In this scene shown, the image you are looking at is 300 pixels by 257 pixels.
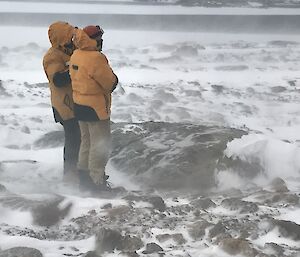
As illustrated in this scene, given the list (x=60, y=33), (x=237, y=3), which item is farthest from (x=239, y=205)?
(x=237, y=3)

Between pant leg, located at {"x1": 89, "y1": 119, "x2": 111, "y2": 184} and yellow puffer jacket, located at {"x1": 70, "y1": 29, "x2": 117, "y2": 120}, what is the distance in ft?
0.38

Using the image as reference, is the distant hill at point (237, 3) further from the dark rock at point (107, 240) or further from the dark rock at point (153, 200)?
the dark rock at point (107, 240)

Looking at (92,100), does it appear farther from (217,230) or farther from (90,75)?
(217,230)

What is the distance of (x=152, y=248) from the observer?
3.67 m

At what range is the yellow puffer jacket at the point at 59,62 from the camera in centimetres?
464

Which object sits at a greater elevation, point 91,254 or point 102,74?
point 102,74

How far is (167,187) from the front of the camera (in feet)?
16.6

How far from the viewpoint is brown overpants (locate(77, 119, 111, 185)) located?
4641mm

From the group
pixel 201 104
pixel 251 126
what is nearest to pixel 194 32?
pixel 201 104

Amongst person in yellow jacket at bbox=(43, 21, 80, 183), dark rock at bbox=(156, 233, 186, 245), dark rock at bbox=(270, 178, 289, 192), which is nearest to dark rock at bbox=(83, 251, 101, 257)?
dark rock at bbox=(156, 233, 186, 245)

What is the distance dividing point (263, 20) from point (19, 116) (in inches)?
348

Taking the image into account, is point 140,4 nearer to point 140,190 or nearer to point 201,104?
point 201,104

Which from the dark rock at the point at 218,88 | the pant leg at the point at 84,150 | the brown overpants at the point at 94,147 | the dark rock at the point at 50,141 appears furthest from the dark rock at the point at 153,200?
the dark rock at the point at 218,88

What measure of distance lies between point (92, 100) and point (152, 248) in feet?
4.60
